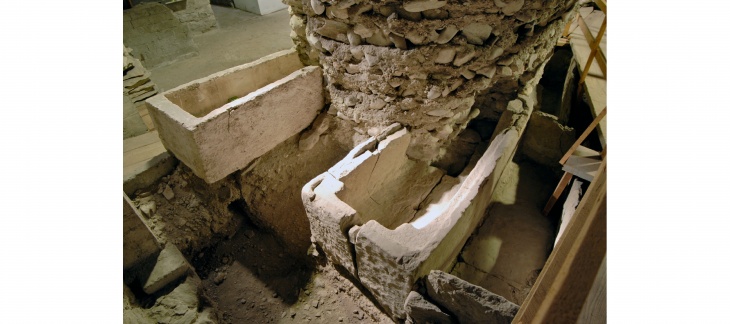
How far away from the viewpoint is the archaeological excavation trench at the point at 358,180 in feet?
8.18

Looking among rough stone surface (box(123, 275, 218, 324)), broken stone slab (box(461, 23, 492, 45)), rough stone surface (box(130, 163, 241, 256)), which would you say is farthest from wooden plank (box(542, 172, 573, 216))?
rough stone surface (box(123, 275, 218, 324))

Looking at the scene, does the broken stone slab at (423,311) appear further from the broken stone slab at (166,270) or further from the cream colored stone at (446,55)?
the broken stone slab at (166,270)

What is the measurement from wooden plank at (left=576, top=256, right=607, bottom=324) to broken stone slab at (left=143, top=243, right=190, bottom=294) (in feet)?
10.3

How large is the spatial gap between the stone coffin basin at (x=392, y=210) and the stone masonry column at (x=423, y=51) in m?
0.28

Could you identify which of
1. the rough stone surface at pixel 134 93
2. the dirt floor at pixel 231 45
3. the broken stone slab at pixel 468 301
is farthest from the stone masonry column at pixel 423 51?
the dirt floor at pixel 231 45

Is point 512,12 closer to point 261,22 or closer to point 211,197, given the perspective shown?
point 211,197

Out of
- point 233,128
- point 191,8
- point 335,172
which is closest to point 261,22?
point 191,8

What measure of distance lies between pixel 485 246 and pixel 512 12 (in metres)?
2.14

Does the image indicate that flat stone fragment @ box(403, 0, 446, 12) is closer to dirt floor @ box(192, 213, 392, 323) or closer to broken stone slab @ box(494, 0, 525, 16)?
broken stone slab @ box(494, 0, 525, 16)

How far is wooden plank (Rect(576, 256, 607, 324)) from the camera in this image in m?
0.76

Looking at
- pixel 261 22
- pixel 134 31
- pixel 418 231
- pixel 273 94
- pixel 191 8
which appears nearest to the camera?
pixel 418 231

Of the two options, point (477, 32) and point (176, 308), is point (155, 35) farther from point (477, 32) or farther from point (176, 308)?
point (477, 32)

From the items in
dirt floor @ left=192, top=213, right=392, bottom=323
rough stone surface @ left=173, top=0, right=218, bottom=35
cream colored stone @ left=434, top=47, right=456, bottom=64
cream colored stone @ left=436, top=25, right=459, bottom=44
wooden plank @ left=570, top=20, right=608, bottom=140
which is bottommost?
dirt floor @ left=192, top=213, right=392, bottom=323

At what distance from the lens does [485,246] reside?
11.5 ft
